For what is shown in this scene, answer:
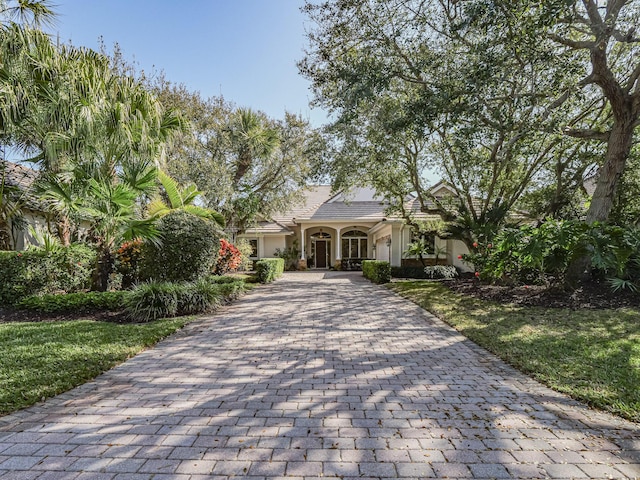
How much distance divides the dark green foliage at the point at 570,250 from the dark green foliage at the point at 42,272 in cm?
1211

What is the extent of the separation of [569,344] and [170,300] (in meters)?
8.26

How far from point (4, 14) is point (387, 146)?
10.0 meters

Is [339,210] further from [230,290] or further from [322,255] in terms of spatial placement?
[230,290]

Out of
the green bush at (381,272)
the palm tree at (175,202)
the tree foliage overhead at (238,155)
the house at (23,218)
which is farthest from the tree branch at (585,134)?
the house at (23,218)

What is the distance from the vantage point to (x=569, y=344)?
5.55 m

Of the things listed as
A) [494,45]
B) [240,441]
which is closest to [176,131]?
[494,45]

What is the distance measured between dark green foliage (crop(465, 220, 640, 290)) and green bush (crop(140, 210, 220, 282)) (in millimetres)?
8665

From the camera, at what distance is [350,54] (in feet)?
29.1

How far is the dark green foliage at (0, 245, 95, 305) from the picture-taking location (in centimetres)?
853

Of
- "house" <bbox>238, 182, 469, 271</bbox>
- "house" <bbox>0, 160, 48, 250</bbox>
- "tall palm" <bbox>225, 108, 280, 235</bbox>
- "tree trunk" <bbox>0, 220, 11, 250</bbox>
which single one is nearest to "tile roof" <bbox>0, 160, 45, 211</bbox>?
"house" <bbox>0, 160, 48, 250</bbox>

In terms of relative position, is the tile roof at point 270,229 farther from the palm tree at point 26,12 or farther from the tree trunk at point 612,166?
the tree trunk at point 612,166

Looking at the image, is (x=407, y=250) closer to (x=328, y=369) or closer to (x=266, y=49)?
(x=266, y=49)

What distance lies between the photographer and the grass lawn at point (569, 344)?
386 centimetres

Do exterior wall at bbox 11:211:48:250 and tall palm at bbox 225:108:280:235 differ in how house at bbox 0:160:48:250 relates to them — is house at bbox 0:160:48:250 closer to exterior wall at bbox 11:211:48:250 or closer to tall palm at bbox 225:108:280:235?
exterior wall at bbox 11:211:48:250
